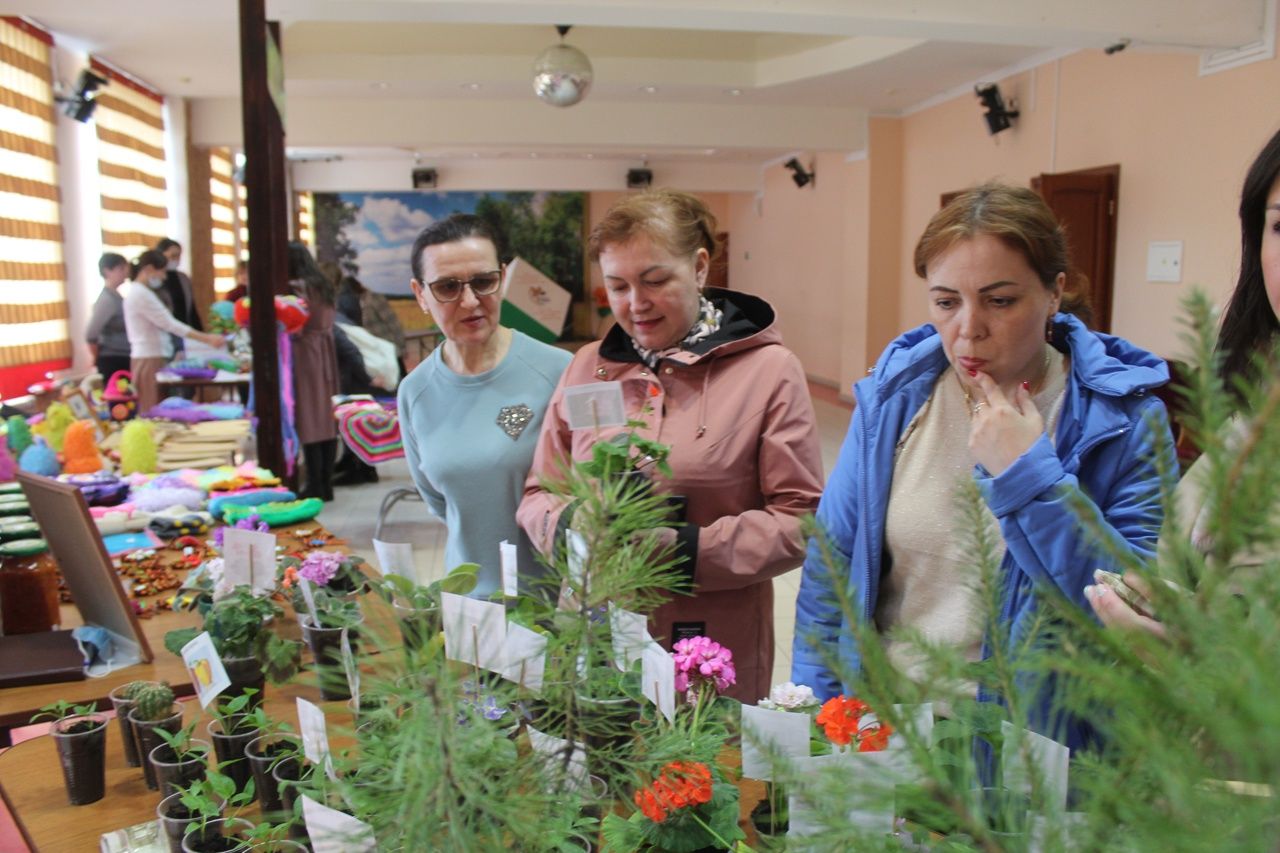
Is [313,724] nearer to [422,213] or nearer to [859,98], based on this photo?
[859,98]

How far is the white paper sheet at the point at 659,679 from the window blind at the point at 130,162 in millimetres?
9567

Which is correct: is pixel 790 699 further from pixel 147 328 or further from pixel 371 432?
pixel 147 328

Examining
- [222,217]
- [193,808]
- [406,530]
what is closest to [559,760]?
[193,808]

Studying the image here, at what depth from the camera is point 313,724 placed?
43.8 inches

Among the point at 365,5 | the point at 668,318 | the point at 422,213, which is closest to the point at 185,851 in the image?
the point at 668,318

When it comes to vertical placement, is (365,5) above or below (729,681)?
above

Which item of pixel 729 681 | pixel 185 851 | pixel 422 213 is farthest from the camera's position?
pixel 422 213

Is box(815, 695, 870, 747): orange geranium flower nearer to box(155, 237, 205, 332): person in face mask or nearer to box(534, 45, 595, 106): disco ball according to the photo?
box(534, 45, 595, 106): disco ball

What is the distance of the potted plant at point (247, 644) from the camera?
62.4 inches

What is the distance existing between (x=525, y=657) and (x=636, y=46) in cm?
985

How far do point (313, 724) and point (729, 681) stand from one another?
1.61ft

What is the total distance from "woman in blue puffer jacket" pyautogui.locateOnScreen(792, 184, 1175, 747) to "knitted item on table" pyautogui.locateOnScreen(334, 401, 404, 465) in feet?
15.2

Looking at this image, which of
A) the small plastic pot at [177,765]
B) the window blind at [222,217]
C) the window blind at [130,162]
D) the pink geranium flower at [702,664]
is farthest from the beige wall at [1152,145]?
the window blind at [222,217]

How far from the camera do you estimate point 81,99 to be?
8219 millimetres
